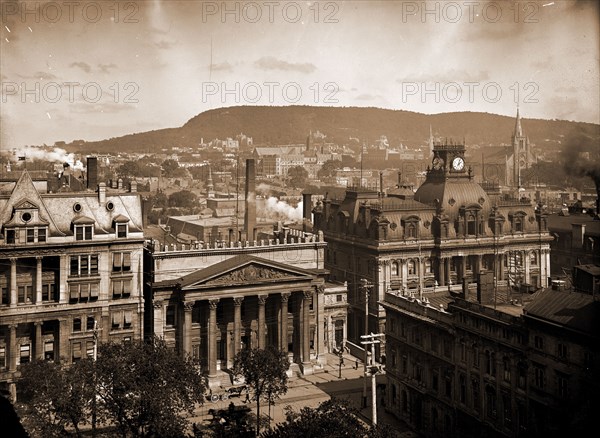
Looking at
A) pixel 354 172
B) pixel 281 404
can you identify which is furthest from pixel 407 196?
pixel 354 172

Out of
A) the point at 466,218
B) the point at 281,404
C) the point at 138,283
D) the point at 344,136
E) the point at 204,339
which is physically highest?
the point at 344,136

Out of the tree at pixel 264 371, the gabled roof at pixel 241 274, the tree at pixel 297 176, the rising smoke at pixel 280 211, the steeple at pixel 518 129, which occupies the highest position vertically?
the steeple at pixel 518 129

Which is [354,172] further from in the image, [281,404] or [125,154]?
[281,404]

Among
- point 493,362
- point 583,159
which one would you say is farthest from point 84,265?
point 583,159

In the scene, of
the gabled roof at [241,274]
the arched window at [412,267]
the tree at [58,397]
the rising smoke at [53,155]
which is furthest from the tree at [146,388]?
the rising smoke at [53,155]

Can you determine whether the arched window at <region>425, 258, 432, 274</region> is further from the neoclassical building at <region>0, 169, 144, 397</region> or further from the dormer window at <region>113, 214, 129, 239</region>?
the dormer window at <region>113, 214, 129, 239</region>

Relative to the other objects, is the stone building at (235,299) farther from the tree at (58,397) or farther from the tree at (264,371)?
the tree at (58,397)
